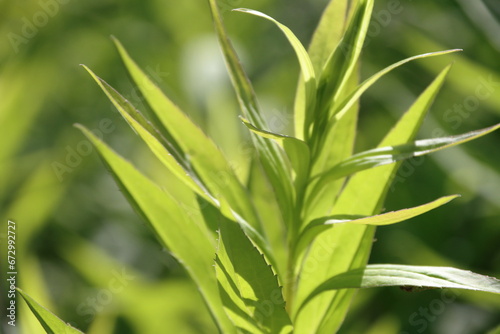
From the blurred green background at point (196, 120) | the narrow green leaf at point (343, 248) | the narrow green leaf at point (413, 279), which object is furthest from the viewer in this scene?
the blurred green background at point (196, 120)

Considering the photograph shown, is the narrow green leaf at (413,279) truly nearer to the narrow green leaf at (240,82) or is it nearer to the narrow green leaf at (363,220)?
the narrow green leaf at (363,220)

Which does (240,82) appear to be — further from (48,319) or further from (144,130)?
(48,319)

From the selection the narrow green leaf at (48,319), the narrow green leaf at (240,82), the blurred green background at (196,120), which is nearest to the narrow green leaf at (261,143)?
the narrow green leaf at (240,82)

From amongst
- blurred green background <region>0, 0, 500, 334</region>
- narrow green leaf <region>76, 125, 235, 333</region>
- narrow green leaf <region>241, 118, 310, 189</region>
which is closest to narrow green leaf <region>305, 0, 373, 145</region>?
narrow green leaf <region>241, 118, 310, 189</region>

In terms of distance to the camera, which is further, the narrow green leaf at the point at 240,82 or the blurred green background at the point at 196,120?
the blurred green background at the point at 196,120

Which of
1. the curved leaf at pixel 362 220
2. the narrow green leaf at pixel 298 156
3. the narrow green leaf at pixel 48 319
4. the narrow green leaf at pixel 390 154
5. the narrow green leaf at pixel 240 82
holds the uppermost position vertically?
the narrow green leaf at pixel 240 82

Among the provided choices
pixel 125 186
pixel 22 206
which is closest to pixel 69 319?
pixel 22 206
